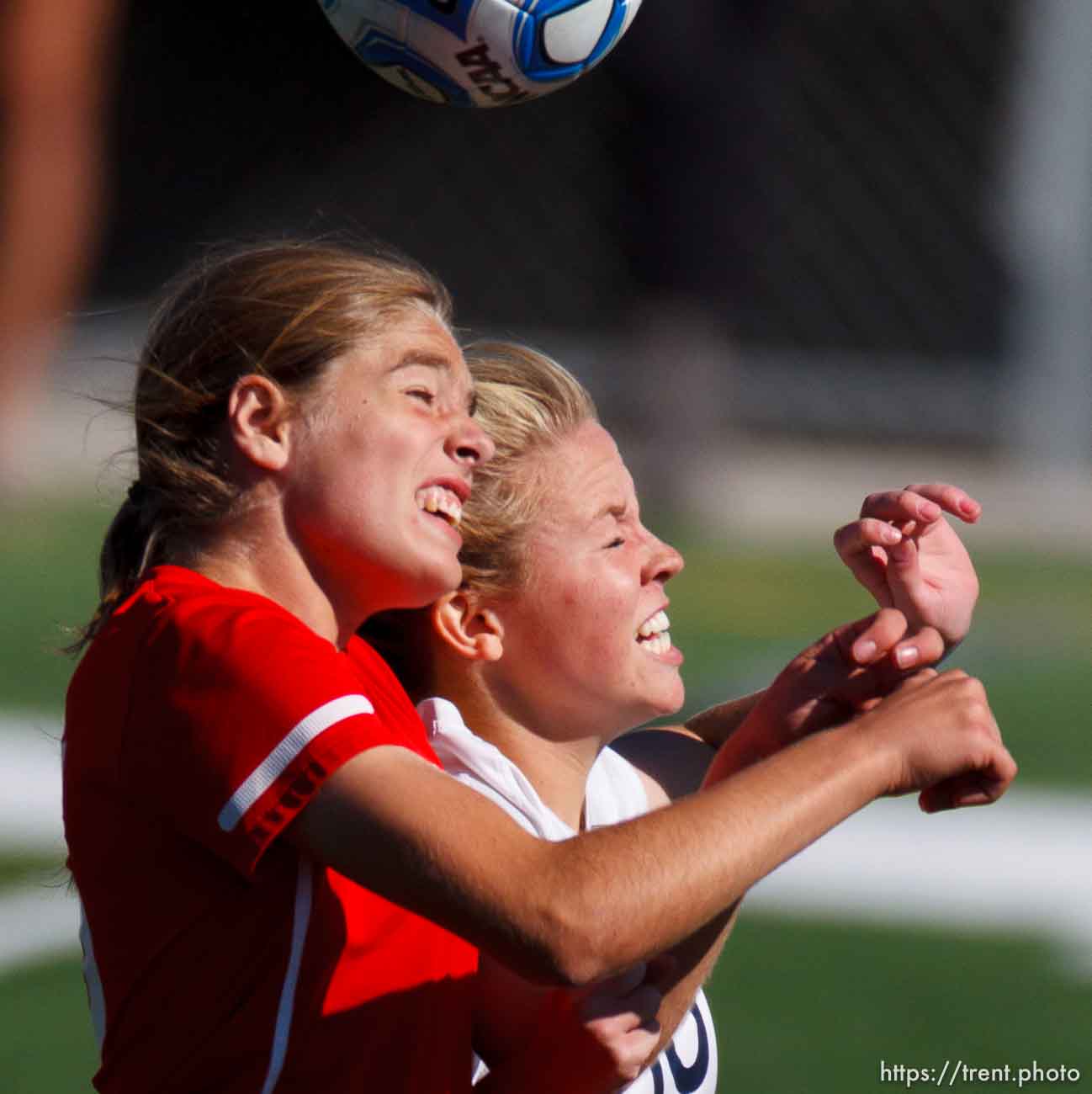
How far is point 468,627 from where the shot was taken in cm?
264

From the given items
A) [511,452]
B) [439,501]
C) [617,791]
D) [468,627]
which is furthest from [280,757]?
[617,791]

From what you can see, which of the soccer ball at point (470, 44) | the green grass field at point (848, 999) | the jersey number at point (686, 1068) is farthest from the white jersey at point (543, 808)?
the soccer ball at point (470, 44)

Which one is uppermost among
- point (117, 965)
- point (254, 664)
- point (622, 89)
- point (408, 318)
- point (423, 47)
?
point (423, 47)

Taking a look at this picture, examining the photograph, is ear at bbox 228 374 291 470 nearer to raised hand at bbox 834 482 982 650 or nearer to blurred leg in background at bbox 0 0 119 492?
raised hand at bbox 834 482 982 650

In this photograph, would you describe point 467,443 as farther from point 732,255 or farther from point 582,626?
point 732,255

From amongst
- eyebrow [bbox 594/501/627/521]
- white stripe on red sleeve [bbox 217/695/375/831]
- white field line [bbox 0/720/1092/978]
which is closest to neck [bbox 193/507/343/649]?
white stripe on red sleeve [bbox 217/695/375/831]

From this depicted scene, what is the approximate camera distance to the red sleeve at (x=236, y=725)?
1.94 m

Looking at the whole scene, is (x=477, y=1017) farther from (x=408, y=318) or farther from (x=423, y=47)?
(x=423, y=47)

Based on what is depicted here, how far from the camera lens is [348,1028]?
2.09 m

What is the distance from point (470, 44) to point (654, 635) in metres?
0.90

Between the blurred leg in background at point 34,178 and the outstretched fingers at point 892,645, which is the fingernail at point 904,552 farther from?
the blurred leg in background at point 34,178

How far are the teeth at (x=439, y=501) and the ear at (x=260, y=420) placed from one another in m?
0.16

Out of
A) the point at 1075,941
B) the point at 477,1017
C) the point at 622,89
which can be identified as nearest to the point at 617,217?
the point at 622,89

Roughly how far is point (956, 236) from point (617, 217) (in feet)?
7.00
